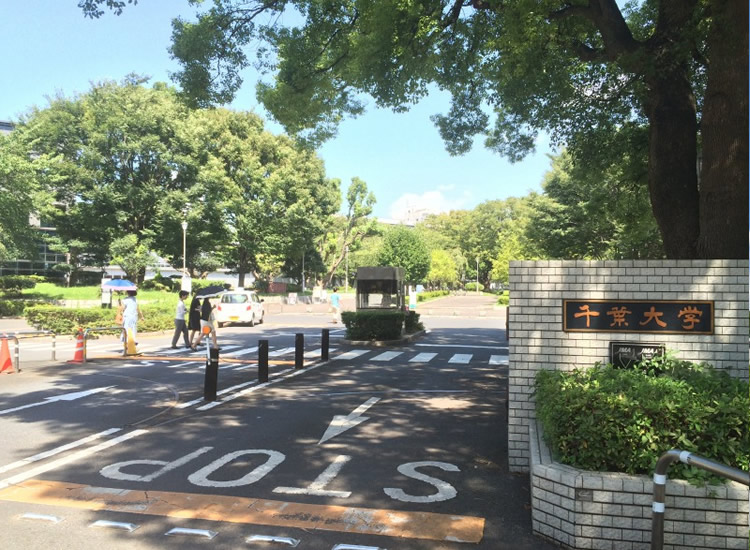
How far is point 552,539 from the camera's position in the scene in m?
3.97

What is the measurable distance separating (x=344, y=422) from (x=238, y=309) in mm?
20001

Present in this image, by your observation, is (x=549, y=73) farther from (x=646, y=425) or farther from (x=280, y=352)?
(x=280, y=352)

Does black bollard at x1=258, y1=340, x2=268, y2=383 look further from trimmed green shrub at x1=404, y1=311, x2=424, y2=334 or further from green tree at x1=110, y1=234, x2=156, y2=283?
green tree at x1=110, y1=234, x2=156, y2=283

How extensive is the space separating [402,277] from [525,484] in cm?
2084

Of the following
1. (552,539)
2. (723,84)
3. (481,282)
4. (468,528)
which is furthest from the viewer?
(481,282)

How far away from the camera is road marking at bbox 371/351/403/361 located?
49.6 ft

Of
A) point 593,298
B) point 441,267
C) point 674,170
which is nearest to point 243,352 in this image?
point 674,170

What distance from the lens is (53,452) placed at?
6.36 m

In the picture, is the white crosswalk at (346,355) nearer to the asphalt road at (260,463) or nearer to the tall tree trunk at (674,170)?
the asphalt road at (260,463)

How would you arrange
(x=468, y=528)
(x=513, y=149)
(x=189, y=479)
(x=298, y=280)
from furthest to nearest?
(x=298, y=280) < (x=513, y=149) < (x=189, y=479) < (x=468, y=528)

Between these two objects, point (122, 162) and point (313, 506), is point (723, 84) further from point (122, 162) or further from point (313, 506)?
point (122, 162)

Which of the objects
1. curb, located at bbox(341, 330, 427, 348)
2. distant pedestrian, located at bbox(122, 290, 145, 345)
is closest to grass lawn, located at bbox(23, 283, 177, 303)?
curb, located at bbox(341, 330, 427, 348)

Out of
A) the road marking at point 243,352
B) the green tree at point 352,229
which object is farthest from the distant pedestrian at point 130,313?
the green tree at point 352,229

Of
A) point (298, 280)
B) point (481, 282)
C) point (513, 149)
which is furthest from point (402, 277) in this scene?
point (481, 282)
